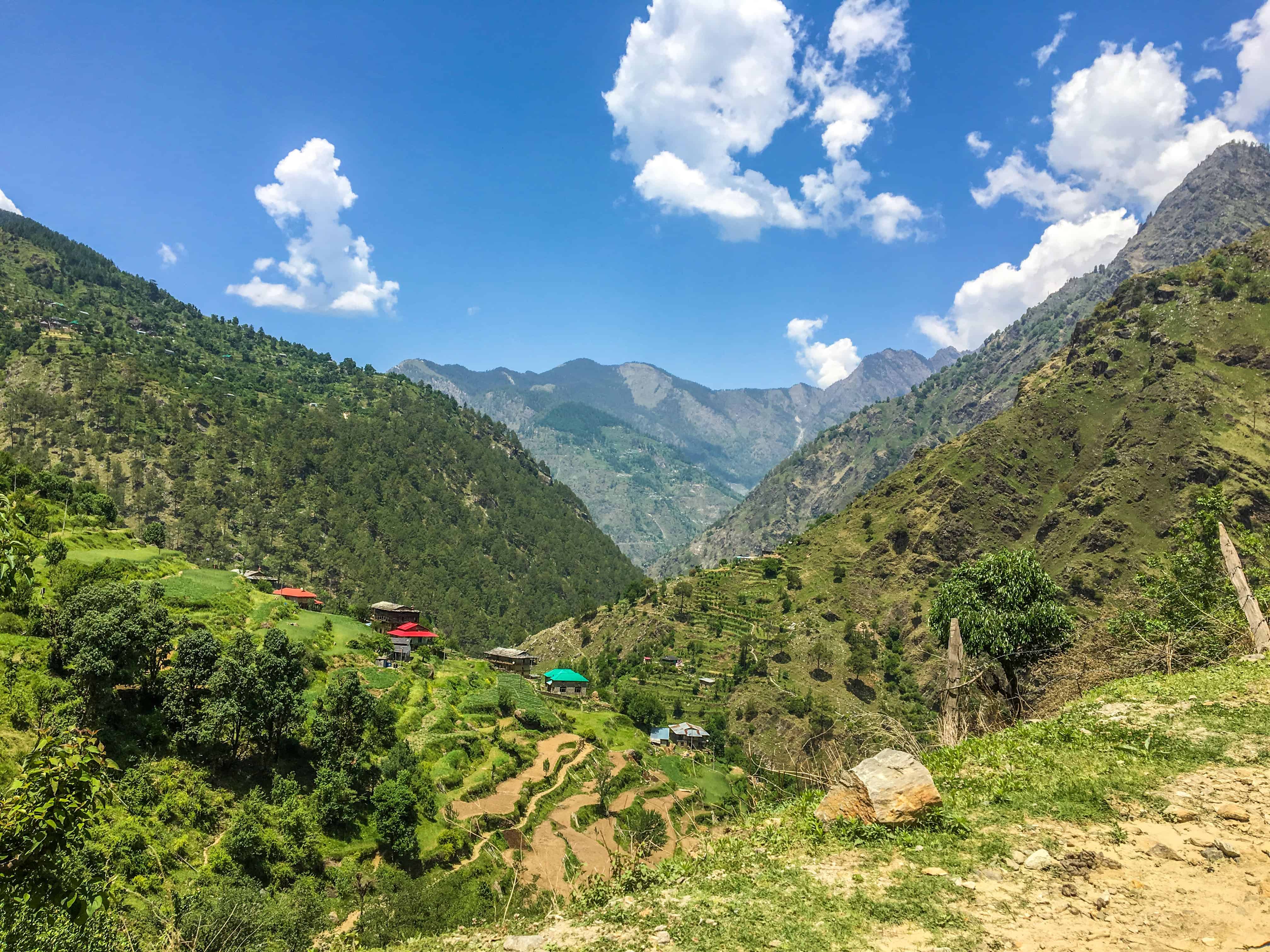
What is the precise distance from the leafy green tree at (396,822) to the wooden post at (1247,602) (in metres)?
37.1

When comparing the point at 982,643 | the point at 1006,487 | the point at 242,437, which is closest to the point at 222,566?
the point at 242,437

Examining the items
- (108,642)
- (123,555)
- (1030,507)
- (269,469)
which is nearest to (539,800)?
(108,642)

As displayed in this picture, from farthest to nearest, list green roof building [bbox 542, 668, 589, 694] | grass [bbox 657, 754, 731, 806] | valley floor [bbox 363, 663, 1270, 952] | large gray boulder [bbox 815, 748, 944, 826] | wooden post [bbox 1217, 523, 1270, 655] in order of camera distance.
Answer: green roof building [bbox 542, 668, 589, 694], grass [bbox 657, 754, 731, 806], wooden post [bbox 1217, 523, 1270, 655], large gray boulder [bbox 815, 748, 944, 826], valley floor [bbox 363, 663, 1270, 952]

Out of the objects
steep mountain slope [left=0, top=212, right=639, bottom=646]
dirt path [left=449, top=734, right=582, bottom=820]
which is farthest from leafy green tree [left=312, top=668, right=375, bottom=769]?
steep mountain slope [left=0, top=212, right=639, bottom=646]

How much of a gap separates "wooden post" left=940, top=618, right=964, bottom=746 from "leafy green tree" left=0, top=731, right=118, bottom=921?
44.9 ft

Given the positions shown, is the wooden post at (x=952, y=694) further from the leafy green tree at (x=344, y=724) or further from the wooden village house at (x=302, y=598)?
the wooden village house at (x=302, y=598)

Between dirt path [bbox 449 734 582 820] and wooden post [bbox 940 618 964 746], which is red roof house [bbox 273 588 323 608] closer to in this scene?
dirt path [bbox 449 734 582 820]

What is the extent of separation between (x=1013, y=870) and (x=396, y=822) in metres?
34.6

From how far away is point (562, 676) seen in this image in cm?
8362

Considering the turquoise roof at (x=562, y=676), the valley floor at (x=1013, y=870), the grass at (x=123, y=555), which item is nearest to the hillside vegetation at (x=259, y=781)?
the grass at (x=123, y=555)

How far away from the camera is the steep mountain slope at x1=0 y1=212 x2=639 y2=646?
4761 inches

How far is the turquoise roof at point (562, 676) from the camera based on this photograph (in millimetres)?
83000

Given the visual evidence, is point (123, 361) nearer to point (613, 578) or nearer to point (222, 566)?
point (222, 566)

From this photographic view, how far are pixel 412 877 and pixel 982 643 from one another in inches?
1251
